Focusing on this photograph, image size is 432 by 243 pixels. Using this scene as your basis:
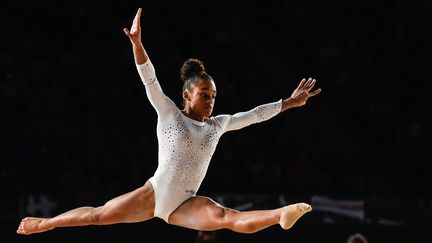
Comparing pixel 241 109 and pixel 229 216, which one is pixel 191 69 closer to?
pixel 229 216

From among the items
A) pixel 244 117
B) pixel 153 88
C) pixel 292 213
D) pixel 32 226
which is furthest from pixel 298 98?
pixel 32 226

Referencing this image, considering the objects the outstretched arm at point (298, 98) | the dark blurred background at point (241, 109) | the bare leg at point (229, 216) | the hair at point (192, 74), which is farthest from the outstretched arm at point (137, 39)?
the dark blurred background at point (241, 109)

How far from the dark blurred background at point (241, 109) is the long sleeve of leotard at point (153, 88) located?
2486mm

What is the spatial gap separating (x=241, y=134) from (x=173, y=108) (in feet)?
12.7

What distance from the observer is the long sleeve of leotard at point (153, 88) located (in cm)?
451

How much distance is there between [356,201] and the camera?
7.20m

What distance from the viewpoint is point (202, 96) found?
182 inches

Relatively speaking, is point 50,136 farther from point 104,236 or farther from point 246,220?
point 246,220

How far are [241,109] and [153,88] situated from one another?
4.17 meters

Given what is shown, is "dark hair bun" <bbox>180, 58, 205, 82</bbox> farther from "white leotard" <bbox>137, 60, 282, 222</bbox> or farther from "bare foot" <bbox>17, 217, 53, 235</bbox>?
"bare foot" <bbox>17, 217, 53, 235</bbox>

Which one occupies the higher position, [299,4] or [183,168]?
[299,4]

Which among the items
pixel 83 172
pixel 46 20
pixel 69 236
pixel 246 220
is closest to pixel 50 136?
pixel 83 172

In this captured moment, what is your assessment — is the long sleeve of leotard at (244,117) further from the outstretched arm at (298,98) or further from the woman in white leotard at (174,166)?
the woman in white leotard at (174,166)

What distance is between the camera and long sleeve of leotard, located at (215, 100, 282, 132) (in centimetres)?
494
